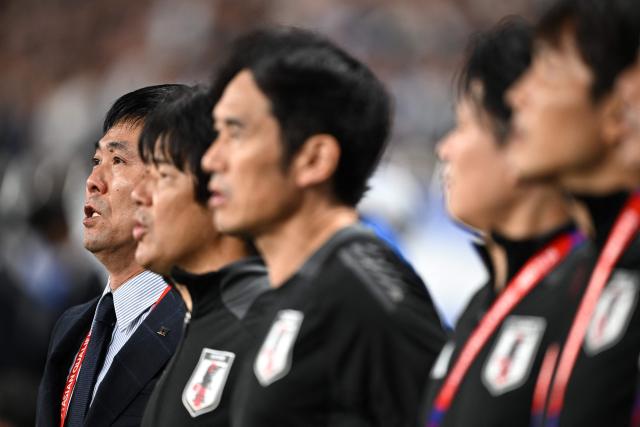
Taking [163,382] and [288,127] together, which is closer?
[288,127]

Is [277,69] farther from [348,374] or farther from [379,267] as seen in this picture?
[348,374]

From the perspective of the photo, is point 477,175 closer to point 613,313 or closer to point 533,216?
point 533,216

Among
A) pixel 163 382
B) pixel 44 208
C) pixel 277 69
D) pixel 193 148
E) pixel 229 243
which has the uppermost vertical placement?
pixel 277 69

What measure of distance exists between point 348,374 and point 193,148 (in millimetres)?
914

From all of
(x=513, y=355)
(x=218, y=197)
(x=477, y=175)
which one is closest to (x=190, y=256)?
(x=218, y=197)

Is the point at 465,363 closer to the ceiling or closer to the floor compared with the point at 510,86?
closer to the floor

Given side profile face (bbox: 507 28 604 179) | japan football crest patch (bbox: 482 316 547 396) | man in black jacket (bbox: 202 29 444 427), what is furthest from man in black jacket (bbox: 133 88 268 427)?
side profile face (bbox: 507 28 604 179)

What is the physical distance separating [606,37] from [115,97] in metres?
9.54

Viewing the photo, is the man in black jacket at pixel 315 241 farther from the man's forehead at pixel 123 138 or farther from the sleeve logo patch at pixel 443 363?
the man's forehead at pixel 123 138

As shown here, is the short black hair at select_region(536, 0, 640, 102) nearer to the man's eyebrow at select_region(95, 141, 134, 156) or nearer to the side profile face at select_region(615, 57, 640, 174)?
the side profile face at select_region(615, 57, 640, 174)

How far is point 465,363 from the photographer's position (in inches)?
102

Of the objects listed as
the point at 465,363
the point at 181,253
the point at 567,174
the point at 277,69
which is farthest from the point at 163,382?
the point at 567,174

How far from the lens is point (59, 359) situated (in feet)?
14.1

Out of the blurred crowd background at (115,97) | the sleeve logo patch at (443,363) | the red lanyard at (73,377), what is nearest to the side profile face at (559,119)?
the sleeve logo patch at (443,363)
